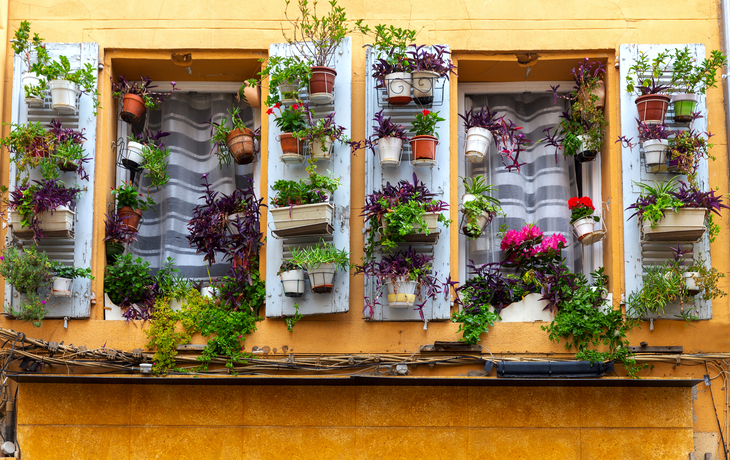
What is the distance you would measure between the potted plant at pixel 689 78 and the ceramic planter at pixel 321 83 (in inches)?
103

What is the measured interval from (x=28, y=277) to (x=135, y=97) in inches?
65.5

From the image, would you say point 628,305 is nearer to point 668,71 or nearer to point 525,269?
point 525,269

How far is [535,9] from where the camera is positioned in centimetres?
560

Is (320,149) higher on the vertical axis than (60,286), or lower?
higher

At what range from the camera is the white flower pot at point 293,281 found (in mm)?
5023

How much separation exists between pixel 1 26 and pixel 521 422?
519 centimetres

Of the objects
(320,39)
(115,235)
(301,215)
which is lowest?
(115,235)

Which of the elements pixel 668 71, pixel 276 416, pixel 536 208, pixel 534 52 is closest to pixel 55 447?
pixel 276 416

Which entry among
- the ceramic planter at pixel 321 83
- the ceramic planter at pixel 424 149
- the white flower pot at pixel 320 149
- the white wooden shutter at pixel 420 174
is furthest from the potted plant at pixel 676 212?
the ceramic planter at pixel 321 83

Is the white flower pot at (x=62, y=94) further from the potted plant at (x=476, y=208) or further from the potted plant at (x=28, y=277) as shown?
the potted plant at (x=476, y=208)

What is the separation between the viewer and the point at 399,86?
527 centimetres

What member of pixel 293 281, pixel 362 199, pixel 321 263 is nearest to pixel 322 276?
pixel 321 263

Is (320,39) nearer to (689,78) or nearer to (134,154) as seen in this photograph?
(134,154)

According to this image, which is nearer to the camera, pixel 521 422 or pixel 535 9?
pixel 521 422
